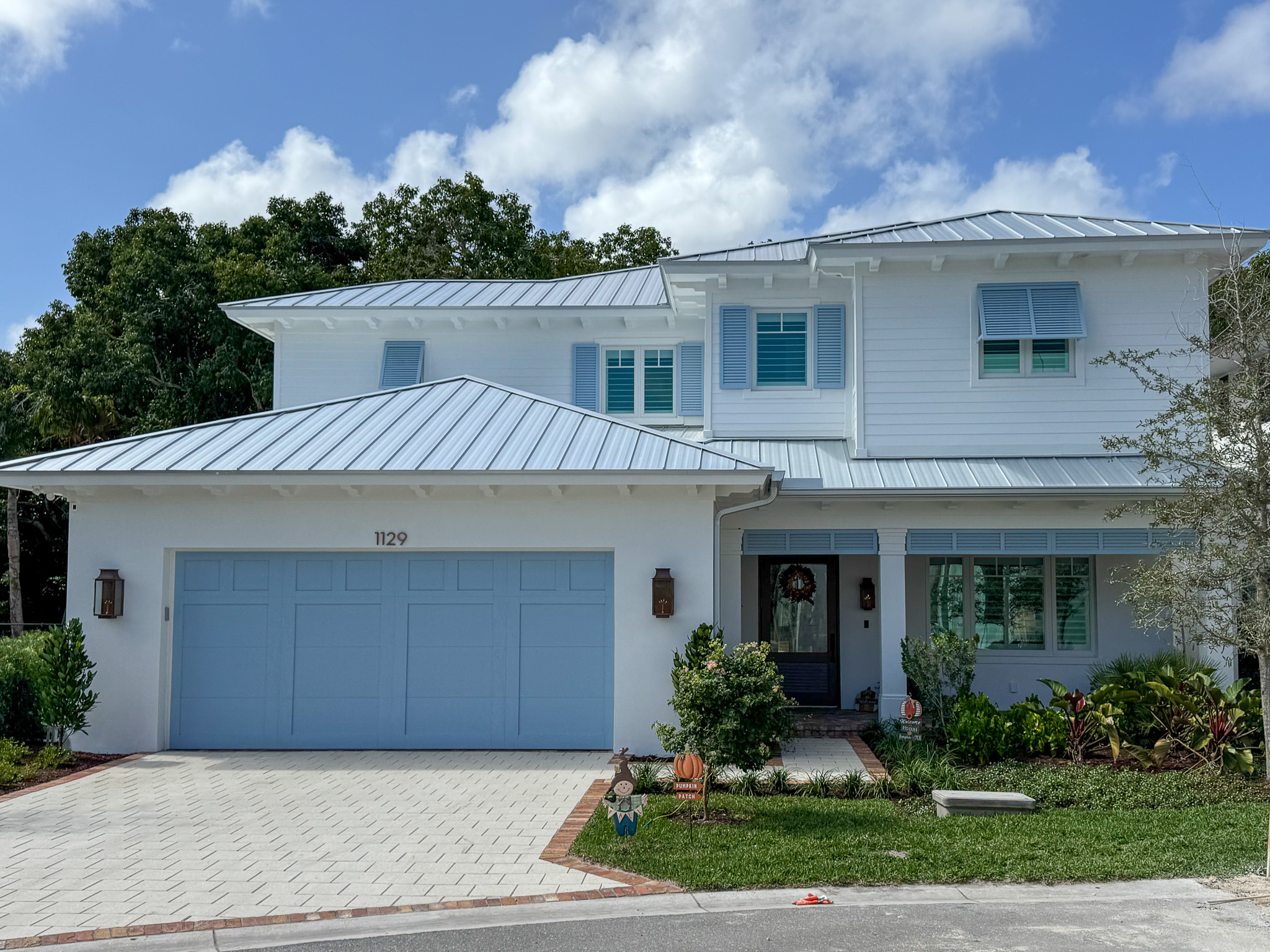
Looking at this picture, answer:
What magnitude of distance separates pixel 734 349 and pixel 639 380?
7.71 feet

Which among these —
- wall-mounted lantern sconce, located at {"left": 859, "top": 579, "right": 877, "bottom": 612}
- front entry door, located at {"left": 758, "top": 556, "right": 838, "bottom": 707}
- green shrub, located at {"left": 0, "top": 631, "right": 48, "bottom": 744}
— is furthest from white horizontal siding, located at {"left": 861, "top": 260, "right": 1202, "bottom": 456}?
green shrub, located at {"left": 0, "top": 631, "right": 48, "bottom": 744}

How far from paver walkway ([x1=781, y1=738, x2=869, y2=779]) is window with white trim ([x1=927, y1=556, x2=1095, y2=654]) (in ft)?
12.2

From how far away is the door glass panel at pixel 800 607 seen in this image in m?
15.1

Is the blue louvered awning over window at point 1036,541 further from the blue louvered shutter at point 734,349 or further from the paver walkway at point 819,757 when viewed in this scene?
the blue louvered shutter at point 734,349

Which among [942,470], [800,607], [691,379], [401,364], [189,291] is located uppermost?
[189,291]

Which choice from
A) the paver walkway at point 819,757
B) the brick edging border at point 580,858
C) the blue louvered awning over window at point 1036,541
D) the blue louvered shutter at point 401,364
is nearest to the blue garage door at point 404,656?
the paver walkway at point 819,757

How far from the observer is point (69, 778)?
9.76 meters

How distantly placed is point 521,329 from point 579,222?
16612 millimetres

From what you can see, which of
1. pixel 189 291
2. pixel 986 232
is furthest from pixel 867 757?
pixel 189 291

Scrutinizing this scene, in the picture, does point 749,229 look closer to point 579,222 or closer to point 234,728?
point 579,222

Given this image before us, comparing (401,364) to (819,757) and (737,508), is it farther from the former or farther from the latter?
(819,757)

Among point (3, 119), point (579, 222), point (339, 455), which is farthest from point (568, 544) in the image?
point (579, 222)

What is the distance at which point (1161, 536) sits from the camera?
12.4 m

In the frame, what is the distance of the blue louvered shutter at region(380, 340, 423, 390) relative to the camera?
16.2m
